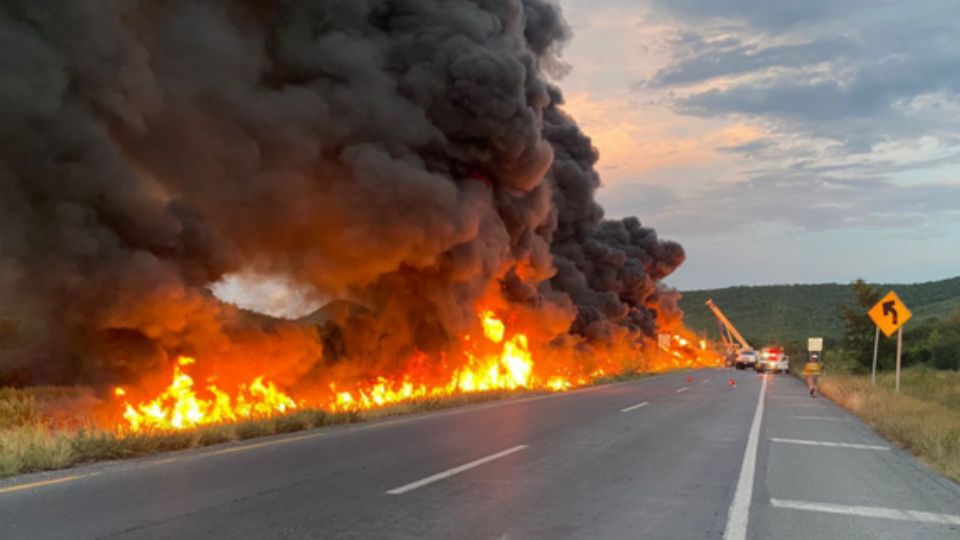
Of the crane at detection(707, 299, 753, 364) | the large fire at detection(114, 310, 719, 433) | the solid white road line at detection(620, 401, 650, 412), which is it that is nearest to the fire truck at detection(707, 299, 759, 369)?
the crane at detection(707, 299, 753, 364)

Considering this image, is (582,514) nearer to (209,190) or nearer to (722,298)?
(209,190)

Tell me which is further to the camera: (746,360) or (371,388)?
(746,360)

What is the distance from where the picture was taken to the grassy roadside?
7.16 metres

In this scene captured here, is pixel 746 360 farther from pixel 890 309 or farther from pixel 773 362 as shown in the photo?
pixel 890 309

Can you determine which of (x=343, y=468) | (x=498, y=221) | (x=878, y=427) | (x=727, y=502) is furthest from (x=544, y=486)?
(x=498, y=221)

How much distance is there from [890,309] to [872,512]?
14.8 m

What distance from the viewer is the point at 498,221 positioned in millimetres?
26219

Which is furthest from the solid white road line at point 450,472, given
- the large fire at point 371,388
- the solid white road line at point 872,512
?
the large fire at point 371,388

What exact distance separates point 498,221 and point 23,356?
15.2 metres

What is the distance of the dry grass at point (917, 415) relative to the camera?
9.27 metres

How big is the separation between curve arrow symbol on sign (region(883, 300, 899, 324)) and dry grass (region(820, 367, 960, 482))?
1.99 metres

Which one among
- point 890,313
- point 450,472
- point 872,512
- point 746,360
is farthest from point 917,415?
point 746,360

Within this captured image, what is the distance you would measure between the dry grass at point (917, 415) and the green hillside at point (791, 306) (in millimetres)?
64065

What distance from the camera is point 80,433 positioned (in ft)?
26.1
